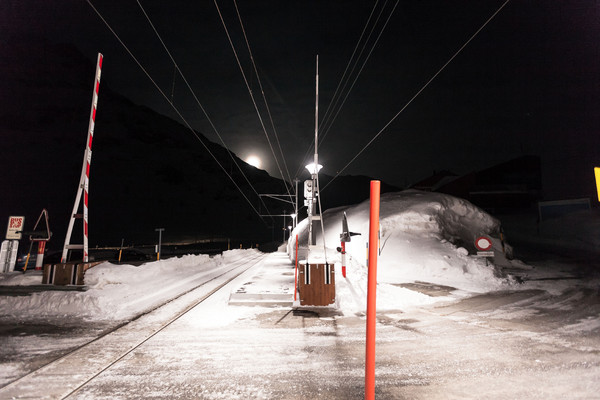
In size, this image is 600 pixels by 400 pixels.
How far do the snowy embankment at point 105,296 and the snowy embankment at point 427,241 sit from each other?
6.15 metres

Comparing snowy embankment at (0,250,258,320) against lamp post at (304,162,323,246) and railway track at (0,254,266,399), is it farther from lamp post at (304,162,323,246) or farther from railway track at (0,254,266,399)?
lamp post at (304,162,323,246)

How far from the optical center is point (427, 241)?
16219 mm

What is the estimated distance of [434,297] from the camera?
9195mm

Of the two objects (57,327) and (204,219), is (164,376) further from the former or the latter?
(204,219)

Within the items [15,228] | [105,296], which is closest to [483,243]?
[105,296]

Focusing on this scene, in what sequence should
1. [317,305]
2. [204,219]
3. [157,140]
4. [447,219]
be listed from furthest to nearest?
[157,140] → [204,219] → [447,219] → [317,305]

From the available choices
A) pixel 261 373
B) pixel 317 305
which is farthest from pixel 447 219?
pixel 261 373

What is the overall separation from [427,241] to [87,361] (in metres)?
15.9

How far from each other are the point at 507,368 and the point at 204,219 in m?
103

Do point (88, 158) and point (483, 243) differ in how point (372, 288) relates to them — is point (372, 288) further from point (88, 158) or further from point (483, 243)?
point (483, 243)

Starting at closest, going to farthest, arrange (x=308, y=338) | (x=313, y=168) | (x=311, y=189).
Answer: (x=308, y=338) → (x=313, y=168) → (x=311, y=189)

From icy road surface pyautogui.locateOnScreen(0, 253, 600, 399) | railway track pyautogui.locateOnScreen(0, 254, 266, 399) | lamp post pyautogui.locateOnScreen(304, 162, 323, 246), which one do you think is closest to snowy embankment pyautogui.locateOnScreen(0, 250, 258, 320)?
railway track pyautogui.locateOnScreen(0, 254, 266, 399)

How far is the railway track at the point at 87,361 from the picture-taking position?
3.23 meters

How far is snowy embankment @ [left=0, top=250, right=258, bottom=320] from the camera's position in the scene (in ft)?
21.6
